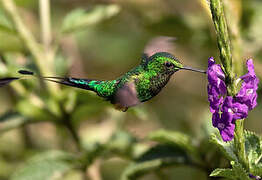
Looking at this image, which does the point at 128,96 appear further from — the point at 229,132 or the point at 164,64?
the point at 229,132

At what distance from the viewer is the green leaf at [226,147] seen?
4.71ft

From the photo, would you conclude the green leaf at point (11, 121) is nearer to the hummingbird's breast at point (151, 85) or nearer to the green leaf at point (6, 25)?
the green leaf at point (6, 25)

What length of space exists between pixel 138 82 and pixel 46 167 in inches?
34.1

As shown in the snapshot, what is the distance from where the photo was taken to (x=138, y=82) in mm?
1606

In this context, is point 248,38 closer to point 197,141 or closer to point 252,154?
point 197,141

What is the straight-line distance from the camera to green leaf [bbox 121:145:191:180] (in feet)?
6.42

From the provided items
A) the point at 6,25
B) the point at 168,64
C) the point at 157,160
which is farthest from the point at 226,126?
the point at 6,25

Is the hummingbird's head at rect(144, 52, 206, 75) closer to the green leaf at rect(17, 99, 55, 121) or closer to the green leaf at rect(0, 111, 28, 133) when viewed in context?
the green leaf at rect(17, 99, 55, 121)

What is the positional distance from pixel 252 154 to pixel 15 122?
1.32 meters

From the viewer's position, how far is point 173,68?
156cm

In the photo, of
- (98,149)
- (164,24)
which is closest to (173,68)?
(98,149)

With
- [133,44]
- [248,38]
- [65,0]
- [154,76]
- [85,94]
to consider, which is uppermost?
[65,0]

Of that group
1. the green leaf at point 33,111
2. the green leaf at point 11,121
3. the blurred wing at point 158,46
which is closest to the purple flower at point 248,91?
the blurred wing at point 158,46

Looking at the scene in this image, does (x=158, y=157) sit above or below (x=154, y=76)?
below
